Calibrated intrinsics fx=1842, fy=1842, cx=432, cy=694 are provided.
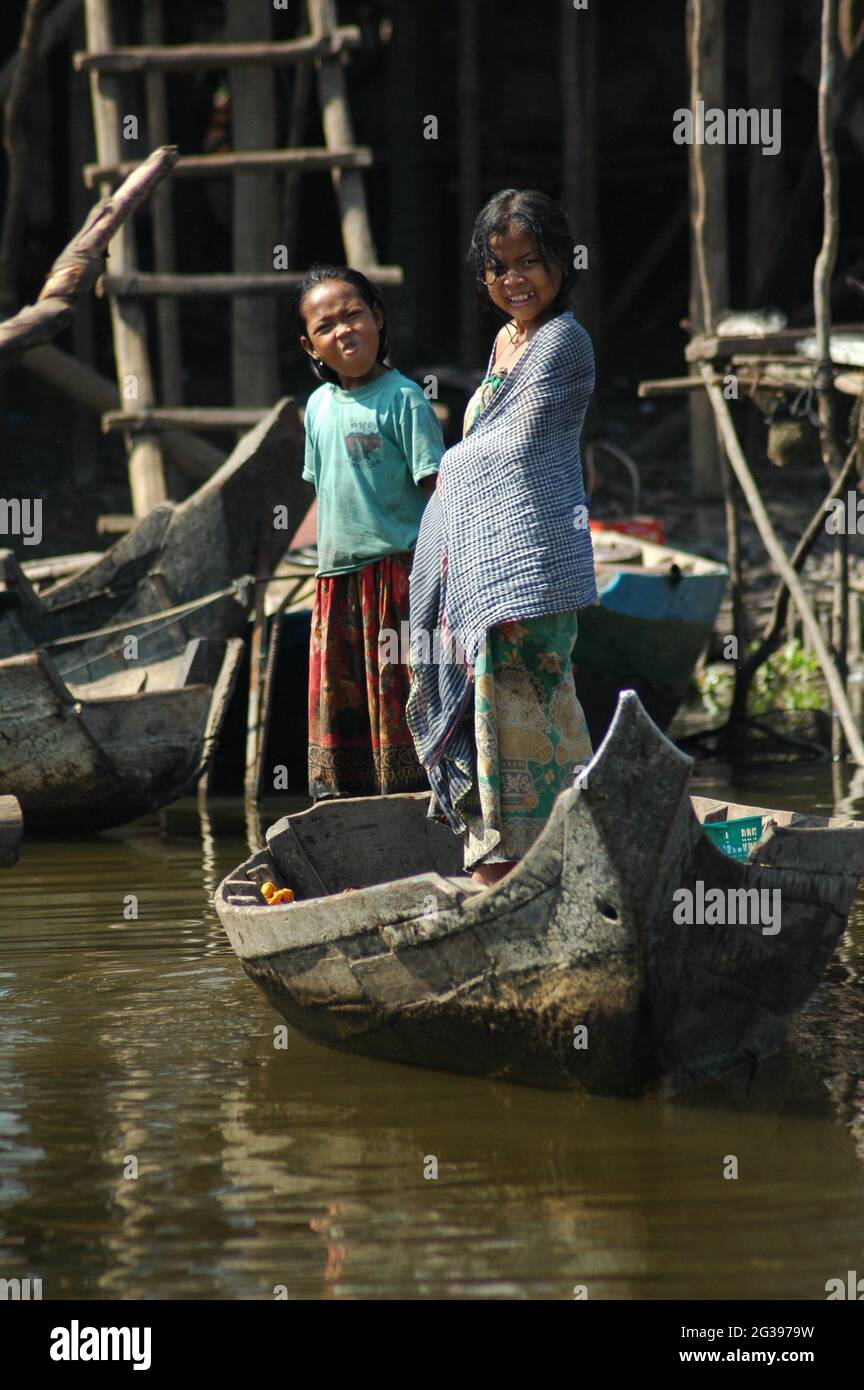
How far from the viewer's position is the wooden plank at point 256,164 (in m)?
8.03

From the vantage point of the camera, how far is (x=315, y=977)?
370 centimetres

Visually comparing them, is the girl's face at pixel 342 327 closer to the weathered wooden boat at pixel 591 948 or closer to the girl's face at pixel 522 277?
the girl's face at pixel 522 277

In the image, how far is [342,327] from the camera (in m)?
4.37

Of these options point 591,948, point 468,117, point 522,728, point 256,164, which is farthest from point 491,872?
point 468,117

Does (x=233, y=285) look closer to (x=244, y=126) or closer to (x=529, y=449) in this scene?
(x=244, y=126)

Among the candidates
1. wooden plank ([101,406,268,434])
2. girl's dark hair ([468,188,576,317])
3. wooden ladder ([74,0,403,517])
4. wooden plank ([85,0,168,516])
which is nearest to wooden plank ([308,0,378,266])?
wooden ladder ([74,0,403,517])

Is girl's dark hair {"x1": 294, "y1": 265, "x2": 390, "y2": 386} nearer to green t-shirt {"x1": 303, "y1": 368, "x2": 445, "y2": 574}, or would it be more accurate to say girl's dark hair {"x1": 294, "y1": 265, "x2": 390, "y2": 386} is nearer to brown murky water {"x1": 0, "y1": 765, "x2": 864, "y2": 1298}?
green t-shirt {"x1": 303, "y1": 368, "x2": 445, "y2": 574}

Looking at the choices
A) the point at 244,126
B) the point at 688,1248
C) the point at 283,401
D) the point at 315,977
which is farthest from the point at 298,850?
the point at 244,126

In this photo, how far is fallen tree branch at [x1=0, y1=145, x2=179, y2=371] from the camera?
18.7ft

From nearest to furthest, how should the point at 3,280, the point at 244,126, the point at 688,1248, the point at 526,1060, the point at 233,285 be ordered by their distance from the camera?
Answer: the point at 688,1248 → the point at 526,1060 → the point at 233,285 → the point at 244,126 → the point at 3,280

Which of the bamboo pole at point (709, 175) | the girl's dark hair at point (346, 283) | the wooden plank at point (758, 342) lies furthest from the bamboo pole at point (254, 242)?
the girl's dark hair at point (346, 283)

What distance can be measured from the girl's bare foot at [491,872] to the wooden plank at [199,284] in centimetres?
440

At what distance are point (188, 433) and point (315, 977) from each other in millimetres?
5394

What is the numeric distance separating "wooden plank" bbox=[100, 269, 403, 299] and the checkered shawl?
414 centimetres
